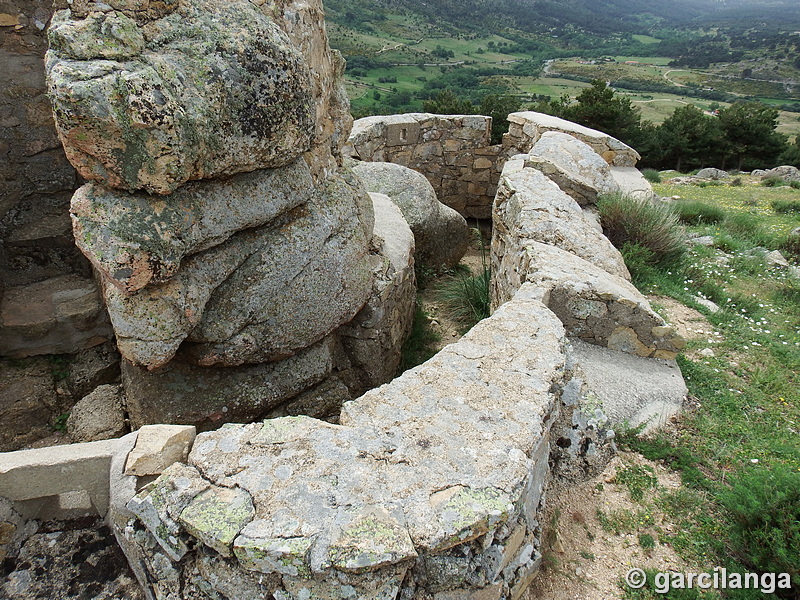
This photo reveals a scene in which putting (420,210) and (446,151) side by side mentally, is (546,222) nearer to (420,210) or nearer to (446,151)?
(420,210)

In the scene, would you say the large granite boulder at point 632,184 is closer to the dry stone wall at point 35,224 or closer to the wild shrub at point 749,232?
the wild shrub at point 749,232

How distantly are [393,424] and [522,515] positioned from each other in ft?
2.01

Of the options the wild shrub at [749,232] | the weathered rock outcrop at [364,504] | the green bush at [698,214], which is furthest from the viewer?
the green bush at [698,214]

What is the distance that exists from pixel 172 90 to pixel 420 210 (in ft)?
12.6

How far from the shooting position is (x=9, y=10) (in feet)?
11.1

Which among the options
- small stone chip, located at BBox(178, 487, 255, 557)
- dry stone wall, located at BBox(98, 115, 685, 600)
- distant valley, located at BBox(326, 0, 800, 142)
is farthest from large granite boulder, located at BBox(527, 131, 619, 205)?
distant valley, located at BBox(326, 0, 800, 142)

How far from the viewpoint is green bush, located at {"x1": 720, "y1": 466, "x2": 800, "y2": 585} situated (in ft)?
7.16

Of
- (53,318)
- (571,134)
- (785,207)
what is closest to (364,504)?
(53,318)

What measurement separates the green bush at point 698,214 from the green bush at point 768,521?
536cm

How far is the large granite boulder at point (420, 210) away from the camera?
237 inches

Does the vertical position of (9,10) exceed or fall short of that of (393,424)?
it exceeds it

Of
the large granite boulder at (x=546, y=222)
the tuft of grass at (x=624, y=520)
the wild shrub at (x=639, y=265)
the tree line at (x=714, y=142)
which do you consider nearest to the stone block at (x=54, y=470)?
the tuft of grass at (x=624, y=520)

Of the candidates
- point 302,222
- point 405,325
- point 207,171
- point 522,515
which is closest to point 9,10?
point 207,171

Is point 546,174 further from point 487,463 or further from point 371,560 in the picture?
point 371,560
